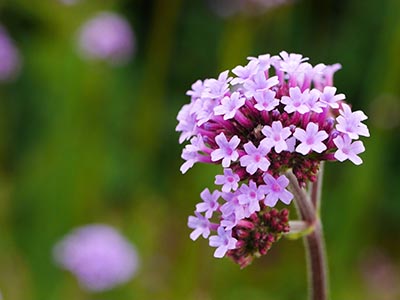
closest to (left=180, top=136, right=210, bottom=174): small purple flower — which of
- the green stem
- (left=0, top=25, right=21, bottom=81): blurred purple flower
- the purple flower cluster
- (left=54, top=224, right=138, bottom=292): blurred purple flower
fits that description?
the purple flower cluster

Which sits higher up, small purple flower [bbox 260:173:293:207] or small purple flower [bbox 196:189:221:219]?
small purple flower [bbox 260:173:293:207]

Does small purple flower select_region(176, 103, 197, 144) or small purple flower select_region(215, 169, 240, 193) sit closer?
small purple flower select_region(215, 169, 240, 193)

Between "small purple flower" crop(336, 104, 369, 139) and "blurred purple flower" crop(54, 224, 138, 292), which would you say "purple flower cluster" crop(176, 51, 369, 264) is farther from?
"blurred purple flower" crop(54, 224, 138, 292)

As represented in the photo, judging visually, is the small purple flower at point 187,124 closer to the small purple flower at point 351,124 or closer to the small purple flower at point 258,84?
the small purple flower at point 258,84

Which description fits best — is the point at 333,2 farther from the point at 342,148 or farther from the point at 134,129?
the point at 342,148

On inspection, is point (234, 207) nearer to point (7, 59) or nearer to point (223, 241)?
point (223, 241)

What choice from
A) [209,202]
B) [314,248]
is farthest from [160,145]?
[209,202]
